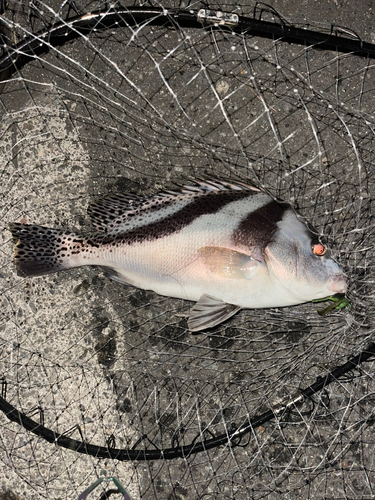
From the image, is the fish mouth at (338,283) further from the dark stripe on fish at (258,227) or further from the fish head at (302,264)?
the dark stripe on fish at (258,227)

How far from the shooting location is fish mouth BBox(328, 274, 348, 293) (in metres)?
2.13

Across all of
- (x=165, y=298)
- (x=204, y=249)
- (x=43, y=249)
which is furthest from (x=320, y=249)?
(x=43, y=249)

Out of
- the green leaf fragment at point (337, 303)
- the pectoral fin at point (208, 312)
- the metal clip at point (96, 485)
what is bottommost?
the metal clip at point (96, 485)

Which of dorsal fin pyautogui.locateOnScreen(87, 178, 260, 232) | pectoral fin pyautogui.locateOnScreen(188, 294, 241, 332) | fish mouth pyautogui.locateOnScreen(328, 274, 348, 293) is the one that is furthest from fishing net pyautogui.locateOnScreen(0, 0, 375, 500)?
fish mouth pyautogui.locateOnScreen(328, 274, 348, 293)

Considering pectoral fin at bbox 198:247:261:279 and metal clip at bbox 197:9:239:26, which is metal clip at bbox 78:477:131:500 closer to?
pectoral fin at bbox 198:247:261:279

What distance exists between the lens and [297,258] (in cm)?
215

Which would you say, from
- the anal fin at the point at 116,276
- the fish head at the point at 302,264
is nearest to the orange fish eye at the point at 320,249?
the fish head at the point at 302,264

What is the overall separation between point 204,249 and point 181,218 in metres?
0.20

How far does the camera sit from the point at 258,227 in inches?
85.7

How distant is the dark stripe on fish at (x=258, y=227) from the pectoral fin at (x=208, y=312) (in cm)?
33

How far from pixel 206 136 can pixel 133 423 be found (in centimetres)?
171

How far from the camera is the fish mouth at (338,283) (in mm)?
2129

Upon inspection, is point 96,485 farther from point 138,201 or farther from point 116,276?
point 138,201

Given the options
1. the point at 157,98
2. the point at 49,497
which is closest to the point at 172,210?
the point at 157,98
